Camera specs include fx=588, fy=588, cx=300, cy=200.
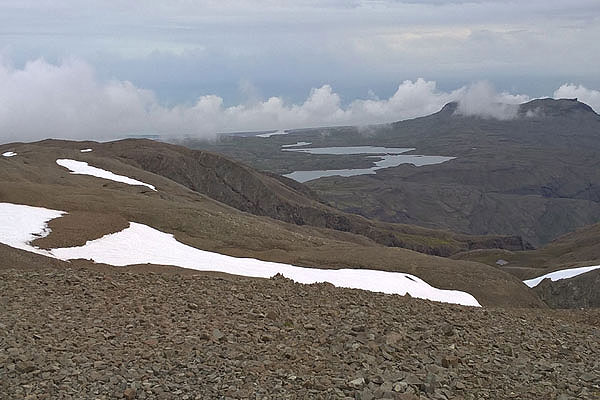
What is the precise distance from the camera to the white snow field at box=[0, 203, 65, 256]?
119 ft

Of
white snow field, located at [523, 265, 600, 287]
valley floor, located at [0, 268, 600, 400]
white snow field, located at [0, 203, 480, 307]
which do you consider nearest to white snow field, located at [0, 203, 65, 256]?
white snow field, located at [0, 203, 480, 307]

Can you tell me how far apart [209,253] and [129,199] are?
1821cm

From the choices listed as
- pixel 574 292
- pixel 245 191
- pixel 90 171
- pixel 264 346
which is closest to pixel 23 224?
pixel 264 346

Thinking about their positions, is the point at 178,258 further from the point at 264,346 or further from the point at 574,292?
the point at 574,292

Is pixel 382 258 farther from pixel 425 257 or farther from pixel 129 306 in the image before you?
pixel 129 306

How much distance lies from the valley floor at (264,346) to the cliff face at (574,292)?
152 ft

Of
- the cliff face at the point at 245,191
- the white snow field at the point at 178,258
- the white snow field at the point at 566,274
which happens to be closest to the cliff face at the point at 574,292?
the white snow field at the point at 566,274

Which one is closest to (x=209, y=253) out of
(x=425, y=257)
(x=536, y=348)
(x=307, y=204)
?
(x=425, y=257)

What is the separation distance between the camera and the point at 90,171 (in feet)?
314

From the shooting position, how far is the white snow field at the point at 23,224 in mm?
36291

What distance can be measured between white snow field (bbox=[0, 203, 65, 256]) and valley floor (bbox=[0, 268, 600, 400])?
56.1ft

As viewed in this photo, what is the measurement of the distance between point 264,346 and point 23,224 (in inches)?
1282

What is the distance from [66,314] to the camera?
16.4m

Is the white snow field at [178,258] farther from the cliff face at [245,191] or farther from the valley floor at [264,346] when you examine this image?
the cliff face at [245,191]
